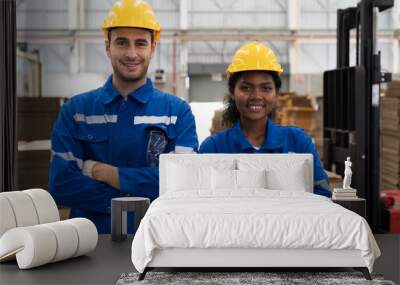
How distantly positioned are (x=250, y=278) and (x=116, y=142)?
6.86 ft

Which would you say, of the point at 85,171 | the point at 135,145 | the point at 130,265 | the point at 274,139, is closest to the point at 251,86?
the point at 274,139

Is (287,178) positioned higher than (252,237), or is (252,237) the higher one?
(287,178)

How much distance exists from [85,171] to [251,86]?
152cm

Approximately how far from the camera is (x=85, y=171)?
5.96 m

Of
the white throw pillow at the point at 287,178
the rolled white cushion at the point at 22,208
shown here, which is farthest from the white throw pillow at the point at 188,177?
the rolled white cushion at the point at 22,208

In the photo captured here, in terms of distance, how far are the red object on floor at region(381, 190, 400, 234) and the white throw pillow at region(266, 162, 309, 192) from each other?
1551 millimetres

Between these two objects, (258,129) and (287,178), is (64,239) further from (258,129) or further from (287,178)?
(258,129)

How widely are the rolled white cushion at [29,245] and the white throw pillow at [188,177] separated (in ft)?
3.97

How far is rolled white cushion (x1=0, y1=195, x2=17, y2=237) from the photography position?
483 centimetres

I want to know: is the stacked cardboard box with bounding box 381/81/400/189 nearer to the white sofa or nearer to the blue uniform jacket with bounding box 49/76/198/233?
the blue uniform jacket with bounding box 49/76/198/233

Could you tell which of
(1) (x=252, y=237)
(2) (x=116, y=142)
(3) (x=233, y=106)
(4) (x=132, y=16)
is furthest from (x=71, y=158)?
(1) (x=252, y=237)

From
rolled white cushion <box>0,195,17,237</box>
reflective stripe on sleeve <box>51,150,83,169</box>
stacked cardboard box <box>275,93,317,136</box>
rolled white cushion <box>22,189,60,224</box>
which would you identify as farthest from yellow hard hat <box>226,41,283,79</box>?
rolled white cushion <box>0,195,17,237</box>

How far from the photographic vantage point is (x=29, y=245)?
15.1 feet

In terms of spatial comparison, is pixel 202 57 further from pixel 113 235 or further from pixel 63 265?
pixel 63 265
